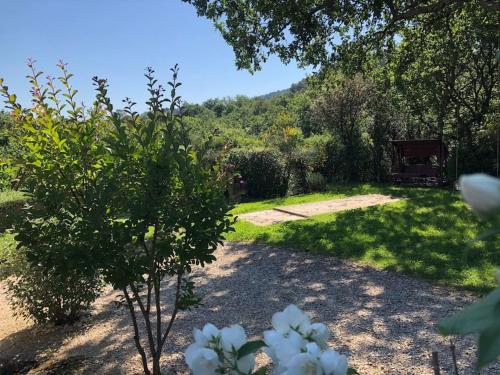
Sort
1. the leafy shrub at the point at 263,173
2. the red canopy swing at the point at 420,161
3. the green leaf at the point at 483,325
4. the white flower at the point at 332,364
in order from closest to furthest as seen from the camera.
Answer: the green leaf at the point at 483,325
the white flower at the point at 332,364
the red canopy swing at the point at 420,161
the leafy shrub at the point at 263,173

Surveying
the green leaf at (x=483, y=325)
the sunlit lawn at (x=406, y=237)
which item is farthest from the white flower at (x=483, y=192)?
the sunlit lawn at (x=406, y=237)

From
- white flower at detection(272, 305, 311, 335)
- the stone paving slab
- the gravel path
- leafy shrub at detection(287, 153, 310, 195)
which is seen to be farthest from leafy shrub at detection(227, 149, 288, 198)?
white flower at detection(272, 305, 311, 335)

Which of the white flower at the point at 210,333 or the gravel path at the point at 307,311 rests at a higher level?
the white flower at the point at 210,333

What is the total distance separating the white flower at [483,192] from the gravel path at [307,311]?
10.0 feet

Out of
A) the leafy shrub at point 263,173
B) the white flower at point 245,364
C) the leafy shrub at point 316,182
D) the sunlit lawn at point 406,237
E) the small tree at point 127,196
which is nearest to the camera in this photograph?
the white flower at point 245,364

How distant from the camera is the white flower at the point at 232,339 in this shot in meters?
0.84

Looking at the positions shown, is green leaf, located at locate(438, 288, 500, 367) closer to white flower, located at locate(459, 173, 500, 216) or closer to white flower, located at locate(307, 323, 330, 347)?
white flower, located at locate(459, 173, 500, 216)

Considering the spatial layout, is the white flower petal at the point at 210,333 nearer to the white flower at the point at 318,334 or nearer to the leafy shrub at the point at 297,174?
the white flower at the point at 318,334

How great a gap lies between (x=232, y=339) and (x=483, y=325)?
452 mm

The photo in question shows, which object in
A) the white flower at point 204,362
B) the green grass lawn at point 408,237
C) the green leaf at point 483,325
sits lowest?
the green grass lawn at point 408,237

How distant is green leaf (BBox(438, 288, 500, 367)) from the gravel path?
295cm

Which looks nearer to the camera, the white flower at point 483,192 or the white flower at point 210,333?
the white flower at point 483,192

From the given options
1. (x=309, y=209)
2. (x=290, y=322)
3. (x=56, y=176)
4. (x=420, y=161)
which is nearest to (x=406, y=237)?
(x=309, y=209)

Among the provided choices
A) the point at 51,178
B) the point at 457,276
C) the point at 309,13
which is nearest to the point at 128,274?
the point at 51,178
